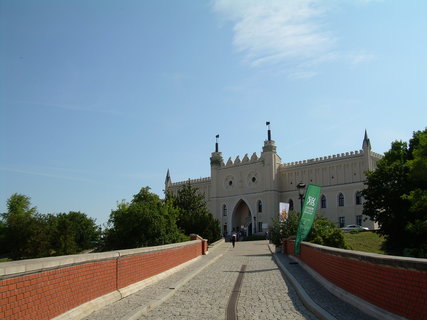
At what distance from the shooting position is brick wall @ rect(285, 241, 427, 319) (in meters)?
5.96

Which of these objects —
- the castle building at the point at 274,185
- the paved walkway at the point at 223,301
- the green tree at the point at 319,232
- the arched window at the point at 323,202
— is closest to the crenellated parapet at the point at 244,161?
the castle building at the point at 274,185

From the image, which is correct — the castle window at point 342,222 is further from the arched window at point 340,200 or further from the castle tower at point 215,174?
the castle tower at point 215,174

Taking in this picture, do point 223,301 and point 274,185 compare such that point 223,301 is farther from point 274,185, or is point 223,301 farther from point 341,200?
point 274,185

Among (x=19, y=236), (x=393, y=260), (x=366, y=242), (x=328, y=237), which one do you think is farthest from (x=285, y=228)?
(x=19, y=236)

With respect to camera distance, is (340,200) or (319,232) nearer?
(319,232)

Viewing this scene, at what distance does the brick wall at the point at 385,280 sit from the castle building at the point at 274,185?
4777 centimetres

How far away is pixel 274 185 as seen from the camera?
224 feet

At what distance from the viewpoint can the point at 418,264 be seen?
19.5 ft

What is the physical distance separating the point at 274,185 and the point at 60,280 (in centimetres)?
6221

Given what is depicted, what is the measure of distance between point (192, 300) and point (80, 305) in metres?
3.08

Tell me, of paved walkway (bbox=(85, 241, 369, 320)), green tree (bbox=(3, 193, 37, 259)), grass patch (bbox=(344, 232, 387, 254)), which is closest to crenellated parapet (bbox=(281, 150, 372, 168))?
grass patch (bbox=(344, 232, 387, 254))

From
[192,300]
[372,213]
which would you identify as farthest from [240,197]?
[192,300]

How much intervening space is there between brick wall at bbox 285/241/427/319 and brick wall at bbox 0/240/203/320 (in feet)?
17.0

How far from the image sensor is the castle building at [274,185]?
196ft
